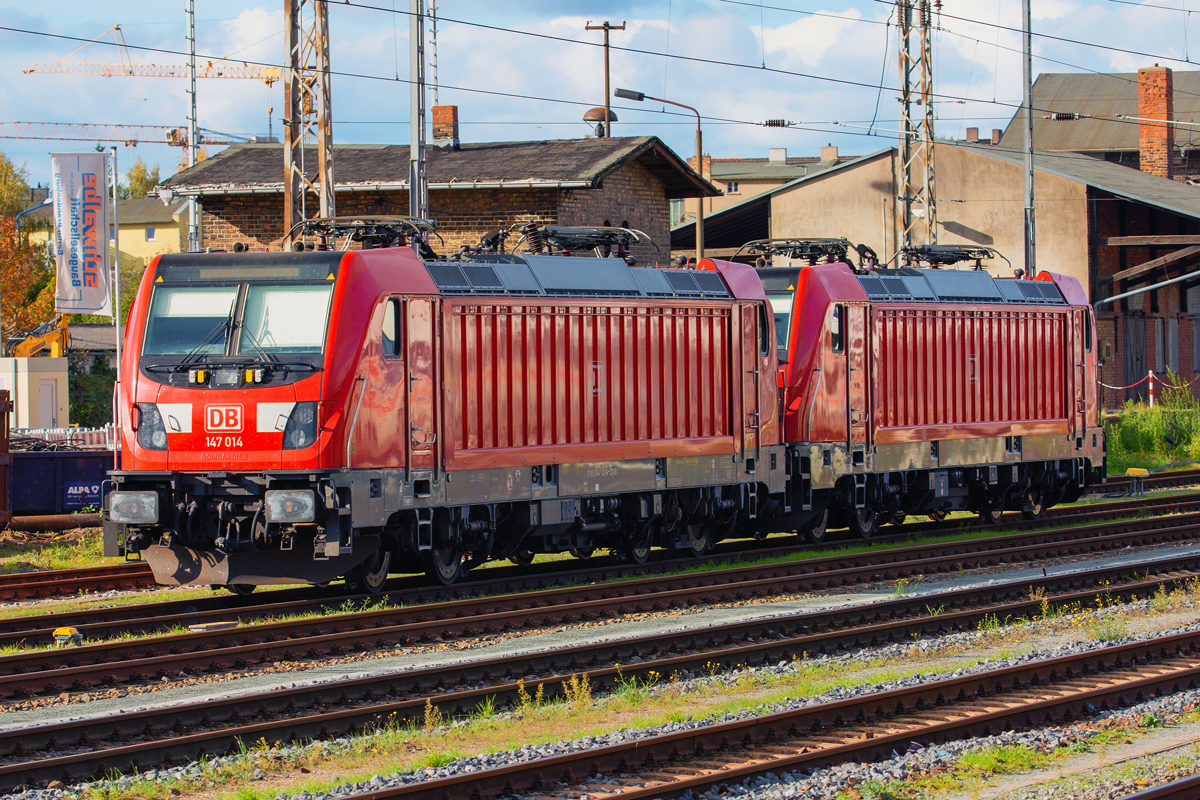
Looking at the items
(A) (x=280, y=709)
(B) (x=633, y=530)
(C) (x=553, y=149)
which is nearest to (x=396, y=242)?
(B) (x=633, y=530)

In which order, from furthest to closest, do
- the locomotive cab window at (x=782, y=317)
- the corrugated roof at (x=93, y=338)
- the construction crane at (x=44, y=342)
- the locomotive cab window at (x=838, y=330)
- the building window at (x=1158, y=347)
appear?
the corrugated roof at (x=93, y=338)
the construction crane at (x=44, y=342)
the building window at (x=1158, y=347)
the locomotive cab window at (x=782, y=317)
the locomotive cab window at (x=838, y=330)

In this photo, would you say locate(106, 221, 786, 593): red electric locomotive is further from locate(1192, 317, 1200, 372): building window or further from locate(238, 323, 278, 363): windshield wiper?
locate(1192, 317, 1200, 372): building window

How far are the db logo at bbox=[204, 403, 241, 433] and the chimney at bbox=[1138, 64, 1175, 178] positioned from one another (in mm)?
45587

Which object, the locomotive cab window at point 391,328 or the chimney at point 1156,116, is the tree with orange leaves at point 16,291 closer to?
the chimney at point 1156,116

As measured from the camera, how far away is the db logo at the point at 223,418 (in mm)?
13406

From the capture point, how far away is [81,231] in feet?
102

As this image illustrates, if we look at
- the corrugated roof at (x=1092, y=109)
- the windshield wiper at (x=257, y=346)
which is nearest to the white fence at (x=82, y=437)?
the windshield wiper at (x=257, y=346)

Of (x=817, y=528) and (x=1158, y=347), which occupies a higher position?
(x=1158, y=347)

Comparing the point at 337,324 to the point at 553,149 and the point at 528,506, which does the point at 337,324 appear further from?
the point at 553,149

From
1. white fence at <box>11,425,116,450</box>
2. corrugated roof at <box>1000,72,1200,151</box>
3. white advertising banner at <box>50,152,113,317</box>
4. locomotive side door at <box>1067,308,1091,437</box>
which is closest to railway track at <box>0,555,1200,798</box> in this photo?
locomotive side door at <box>1067,308,1091,437</box>

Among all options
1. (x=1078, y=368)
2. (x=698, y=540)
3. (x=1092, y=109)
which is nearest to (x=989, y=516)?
(x=1078, y=368)

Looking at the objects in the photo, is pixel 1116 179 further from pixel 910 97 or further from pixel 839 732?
pixel 839 732

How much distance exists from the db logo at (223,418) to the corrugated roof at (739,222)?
3043cm

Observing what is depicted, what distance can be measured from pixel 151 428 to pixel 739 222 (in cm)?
3400
